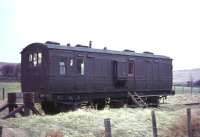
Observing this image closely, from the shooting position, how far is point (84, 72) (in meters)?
25.5

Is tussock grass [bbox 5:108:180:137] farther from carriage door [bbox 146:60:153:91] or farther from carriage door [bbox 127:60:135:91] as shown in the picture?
carriage door [bbox 146:60:153:91]

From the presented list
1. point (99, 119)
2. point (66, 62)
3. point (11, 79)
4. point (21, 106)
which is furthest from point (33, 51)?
point (11, 79)

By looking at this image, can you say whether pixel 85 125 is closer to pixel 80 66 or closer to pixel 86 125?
pixel 86 125

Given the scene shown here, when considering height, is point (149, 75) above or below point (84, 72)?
below

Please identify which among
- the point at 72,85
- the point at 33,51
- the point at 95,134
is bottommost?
the point at 95,134

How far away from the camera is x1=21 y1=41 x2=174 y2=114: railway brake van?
23.7 m

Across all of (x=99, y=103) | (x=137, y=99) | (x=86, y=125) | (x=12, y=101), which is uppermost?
(x=12, y=101)

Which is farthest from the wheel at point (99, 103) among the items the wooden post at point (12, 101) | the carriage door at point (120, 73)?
the wooden post at point (12, 101)

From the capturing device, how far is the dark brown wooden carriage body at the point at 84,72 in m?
→ 23.7

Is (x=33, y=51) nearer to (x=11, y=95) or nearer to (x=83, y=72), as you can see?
(x=83, y=72)

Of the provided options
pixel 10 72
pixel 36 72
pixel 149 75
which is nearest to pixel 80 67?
pixel 36 72

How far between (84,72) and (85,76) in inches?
9.7

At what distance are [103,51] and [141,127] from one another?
33.2 feet

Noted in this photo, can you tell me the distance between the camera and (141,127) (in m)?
18.0
